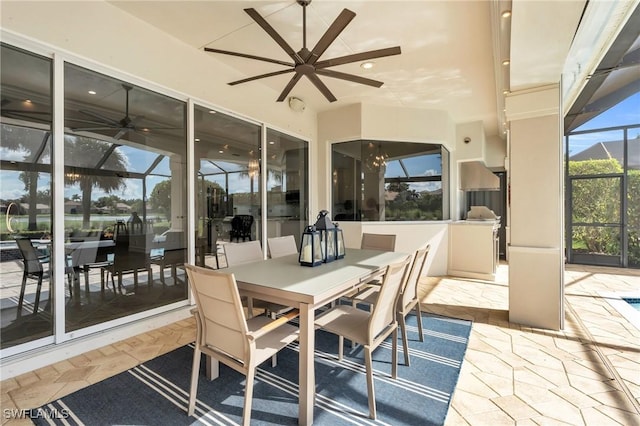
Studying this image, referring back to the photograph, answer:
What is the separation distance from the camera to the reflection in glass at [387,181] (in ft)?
17.3

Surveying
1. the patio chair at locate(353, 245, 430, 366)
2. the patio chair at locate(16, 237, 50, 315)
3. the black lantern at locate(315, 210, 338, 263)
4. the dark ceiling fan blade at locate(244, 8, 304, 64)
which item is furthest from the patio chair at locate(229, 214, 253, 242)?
the dark ceiling fan blade at locate(244, 8, 304, 64)

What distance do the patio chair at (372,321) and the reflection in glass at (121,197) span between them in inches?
86.3

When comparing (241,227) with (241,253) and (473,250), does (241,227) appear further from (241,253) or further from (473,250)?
(473,250)

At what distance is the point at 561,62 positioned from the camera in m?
2.63

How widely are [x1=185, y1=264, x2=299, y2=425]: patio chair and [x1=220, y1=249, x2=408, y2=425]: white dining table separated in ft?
0.60

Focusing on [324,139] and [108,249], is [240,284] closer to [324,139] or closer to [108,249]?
[108,249]

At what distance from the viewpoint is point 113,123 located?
2891 mm

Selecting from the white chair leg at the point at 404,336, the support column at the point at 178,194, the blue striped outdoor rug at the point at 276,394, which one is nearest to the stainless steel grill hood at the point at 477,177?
the blue striped outdoor rug at the point at 276,394

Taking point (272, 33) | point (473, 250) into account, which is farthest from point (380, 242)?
point (473, 250)

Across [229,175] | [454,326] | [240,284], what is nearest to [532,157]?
[454,326]

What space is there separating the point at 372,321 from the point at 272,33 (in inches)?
88.3

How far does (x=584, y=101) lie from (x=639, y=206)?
237 cm

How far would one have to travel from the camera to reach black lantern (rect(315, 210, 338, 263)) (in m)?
2.63

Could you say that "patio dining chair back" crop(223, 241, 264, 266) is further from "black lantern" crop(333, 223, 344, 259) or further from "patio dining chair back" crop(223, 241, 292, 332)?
"black lantern" crop(333, 223, 344, 259)
